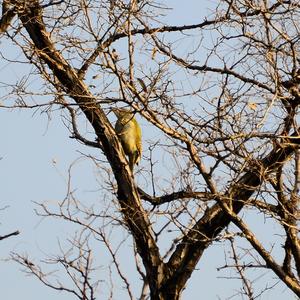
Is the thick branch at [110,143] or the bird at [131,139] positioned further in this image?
the bird at [131,139]

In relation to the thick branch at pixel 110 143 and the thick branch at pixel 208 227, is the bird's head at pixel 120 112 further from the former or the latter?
the thick branch at pixel 208 227

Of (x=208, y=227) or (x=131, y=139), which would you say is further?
(x=131, y=139)

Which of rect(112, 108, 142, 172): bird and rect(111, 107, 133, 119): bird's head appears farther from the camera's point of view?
rect(112, 108, 142, 172): bird

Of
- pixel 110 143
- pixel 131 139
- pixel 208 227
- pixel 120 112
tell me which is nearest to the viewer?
pixel 120 112

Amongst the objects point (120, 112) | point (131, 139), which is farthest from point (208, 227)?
point (131, 139)

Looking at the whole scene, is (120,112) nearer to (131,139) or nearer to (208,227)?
(208,227)

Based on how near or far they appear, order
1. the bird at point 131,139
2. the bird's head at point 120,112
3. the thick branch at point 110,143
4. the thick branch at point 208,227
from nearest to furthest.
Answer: the bird's head at point 120,112, the thick branch at point 208,227, the thick branch at point 110,143, the bird at point 131,139

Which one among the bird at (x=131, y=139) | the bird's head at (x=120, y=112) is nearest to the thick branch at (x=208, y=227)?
the bird at (x=131, y=139)

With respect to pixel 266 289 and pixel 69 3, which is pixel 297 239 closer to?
pixel 266 289

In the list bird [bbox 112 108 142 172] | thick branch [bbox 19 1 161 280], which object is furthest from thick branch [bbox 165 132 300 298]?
bird [bbox 112 108 142 172]

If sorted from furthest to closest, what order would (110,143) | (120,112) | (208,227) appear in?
1. (110,143)
2. (208,227)
3. (120,112)

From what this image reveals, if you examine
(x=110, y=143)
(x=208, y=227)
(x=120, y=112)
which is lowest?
(x=208, y=227)

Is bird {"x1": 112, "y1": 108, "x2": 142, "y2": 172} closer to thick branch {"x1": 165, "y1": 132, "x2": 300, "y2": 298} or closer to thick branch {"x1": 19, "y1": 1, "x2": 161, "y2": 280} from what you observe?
thick branch {"x1": 19, "y1": 1, "x2": 161, "y2": 280}

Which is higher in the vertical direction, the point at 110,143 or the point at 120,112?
the point at 110,143
